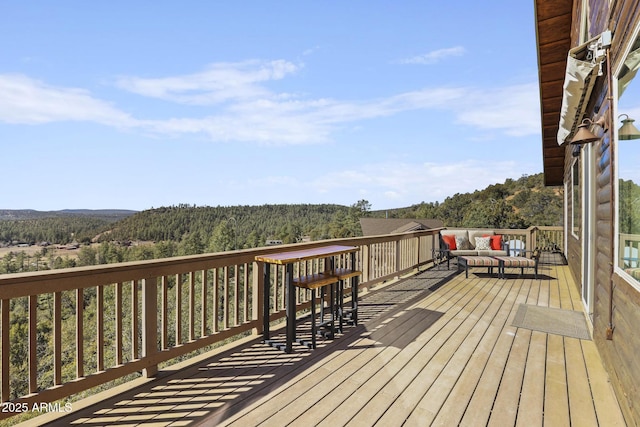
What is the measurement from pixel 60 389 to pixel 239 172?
61.0m

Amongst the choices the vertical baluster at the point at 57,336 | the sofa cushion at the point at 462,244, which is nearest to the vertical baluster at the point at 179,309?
the vertical baluster at the point at 57,336

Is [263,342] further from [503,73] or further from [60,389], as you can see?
[503,73]

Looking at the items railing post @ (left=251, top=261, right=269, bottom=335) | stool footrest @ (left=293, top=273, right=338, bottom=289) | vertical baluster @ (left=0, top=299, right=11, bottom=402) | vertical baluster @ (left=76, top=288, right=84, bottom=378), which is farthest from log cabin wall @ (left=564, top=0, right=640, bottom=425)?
vertical baluster @ (left=0, top=299, right=11, bottom=402)

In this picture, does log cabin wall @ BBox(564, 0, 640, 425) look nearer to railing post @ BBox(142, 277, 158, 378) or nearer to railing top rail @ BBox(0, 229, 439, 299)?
railing top rail @ BBox(0, 229, 439, 299)

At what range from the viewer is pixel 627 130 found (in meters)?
2.15

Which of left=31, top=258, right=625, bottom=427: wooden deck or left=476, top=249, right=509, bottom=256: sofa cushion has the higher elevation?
left=476, top=249, right=509, bottom=256: sofa cushion

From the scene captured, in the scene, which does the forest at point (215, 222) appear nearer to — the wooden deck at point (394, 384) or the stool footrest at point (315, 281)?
the wooden deck at point (394, 384)

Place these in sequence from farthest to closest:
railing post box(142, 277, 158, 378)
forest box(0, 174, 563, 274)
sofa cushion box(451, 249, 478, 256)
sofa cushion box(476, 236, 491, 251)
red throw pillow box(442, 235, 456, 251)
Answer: forest box(0, 174, 563, 274)
red throw pillow box(442, 235, 456, 251)
sofa cushion box(476, 236, 491, 251)
sofa cushion box(451, 249, 478, 256)
railing post box(142, 277, 158, 378)

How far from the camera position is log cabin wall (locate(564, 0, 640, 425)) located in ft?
6.20

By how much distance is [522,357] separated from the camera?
9.52 feet

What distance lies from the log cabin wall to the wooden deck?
20cm

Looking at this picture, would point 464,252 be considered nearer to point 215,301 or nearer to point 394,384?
point 394,384

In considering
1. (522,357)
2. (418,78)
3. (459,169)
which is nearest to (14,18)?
(418,78)

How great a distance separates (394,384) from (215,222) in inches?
3155
